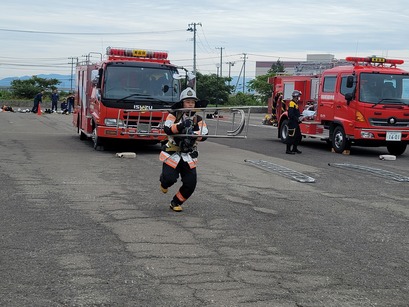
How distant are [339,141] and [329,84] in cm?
190

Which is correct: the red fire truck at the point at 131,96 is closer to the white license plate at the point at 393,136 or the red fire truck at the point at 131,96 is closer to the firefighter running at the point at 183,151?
the white license plate at the point at 393,136

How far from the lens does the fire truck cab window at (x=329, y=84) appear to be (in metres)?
20.2

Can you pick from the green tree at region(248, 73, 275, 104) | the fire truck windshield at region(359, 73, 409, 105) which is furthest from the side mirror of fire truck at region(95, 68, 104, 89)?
the green tree at region(248, 73, 275, 104)

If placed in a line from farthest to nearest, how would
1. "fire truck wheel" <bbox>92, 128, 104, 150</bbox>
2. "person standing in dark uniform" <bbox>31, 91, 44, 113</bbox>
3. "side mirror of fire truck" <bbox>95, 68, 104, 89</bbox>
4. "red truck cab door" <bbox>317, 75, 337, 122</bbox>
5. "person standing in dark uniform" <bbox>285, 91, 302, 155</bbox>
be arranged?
"person standing in dark uniform" <bbox>31, 91, 44, 113</bbox> < "red truck cab door" <bbox>317, 75, 337, 122</bbox> < "person standing in dark uniform" <bbox>285, 91, 302, 155</bbox> < "fire truck wheel" <bbox>92, 128, 104, 150</bbox> < "side mirror of fire truck" <bbox>95, 68, 104, 89</bbox>

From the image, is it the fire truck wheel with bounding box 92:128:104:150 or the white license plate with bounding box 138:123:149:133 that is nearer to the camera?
the white license plate with bounding box 138:123:149:133

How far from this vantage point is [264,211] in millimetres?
9375

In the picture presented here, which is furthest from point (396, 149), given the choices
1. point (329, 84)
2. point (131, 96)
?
point (131, 96)

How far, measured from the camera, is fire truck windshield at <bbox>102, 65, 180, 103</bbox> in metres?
17.2

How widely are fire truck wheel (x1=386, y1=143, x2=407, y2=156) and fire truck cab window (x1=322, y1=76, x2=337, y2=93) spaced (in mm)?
2416

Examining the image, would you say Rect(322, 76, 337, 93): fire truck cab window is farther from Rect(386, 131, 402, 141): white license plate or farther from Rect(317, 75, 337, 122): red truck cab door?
Rect(386, 131, 402, 141): white license plate

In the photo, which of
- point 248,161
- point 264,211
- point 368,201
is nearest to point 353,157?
point 248,161

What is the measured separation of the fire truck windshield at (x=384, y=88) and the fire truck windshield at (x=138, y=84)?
17.7ft

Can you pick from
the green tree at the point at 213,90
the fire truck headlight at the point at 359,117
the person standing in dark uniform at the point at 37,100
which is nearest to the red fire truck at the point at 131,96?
the fire truck headlight at the point at 359,117

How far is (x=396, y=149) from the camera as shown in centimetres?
2034
